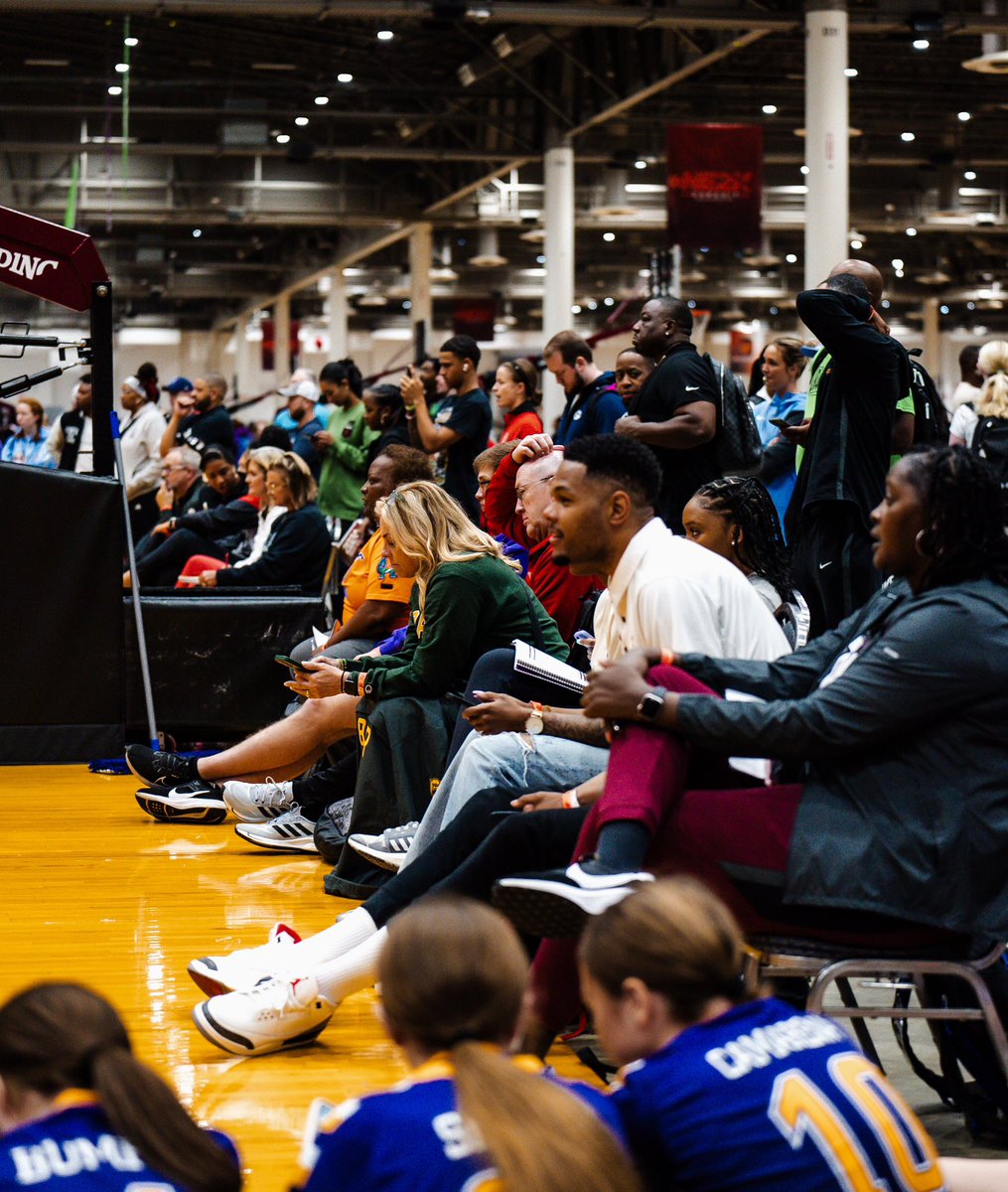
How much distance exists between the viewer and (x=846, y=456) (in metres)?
5.06

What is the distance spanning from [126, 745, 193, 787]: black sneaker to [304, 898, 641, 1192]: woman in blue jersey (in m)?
4.32

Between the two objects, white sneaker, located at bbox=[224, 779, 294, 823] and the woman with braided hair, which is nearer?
the woman with braided hair

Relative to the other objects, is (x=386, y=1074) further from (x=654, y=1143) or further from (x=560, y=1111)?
(x=560, y=1111)

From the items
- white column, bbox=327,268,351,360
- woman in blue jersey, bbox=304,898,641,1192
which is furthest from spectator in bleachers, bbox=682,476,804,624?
white column, bbox=327,268,351,360

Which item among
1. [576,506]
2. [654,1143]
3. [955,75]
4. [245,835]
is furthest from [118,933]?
[955,75]

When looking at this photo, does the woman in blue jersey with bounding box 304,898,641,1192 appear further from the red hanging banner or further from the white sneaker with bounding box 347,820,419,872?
the red hanging banner

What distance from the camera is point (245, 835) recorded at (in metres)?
5.71

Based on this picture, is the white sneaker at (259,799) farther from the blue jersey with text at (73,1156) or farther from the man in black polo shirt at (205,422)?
the man in black polo shirt at (205,422)

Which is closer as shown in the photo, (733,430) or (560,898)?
(560,898)

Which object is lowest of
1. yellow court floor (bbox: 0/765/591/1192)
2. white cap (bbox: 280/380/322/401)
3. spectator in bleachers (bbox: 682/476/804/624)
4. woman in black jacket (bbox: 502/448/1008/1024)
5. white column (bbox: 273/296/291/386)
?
yellow court floor (bbox: 0/765/591/1192)

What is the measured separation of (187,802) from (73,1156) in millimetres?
4382

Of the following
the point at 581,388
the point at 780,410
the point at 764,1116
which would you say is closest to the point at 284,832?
the point at 581,388

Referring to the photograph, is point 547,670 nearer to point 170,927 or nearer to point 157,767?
point 170,927

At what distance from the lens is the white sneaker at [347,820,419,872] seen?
4.54m
